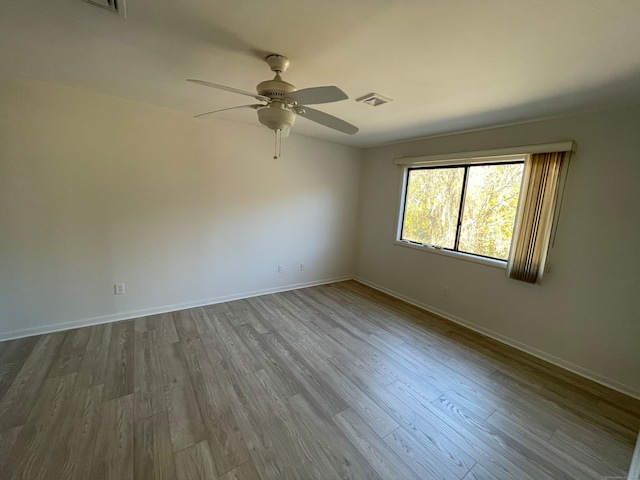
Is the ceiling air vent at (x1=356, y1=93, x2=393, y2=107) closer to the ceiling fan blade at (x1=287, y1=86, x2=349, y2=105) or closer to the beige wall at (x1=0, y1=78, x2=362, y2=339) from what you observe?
the ceiling fan blade at (x1=287, y1=86, x2=349, y2=105)

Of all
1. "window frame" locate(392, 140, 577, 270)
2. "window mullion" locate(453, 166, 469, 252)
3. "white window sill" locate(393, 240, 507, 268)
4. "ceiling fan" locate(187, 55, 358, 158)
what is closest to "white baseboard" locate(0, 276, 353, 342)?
"white window sill" locate(393, 240, 507, 268)

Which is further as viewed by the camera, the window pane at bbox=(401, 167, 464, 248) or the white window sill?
the window pane at bbox=(401, 167, 464, 248)

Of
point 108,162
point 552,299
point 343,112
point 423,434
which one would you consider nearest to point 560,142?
point 552,299

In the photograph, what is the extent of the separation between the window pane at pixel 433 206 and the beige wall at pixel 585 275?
414 millimetres

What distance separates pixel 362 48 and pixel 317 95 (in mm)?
410

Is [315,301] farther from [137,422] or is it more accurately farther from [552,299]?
[552,299]

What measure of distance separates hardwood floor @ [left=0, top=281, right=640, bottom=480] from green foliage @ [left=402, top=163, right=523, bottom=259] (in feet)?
4.12

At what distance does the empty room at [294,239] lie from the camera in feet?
4.63

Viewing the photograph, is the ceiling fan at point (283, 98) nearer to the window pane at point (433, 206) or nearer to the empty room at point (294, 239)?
the empty room at point (294, 239)

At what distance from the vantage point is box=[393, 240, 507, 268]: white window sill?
2.91 metres

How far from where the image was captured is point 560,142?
238cm

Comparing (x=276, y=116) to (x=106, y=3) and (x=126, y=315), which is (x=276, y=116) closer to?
(x=106, y=3)

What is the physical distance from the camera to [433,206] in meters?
3.65

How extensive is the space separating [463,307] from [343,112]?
2788 millimetres
